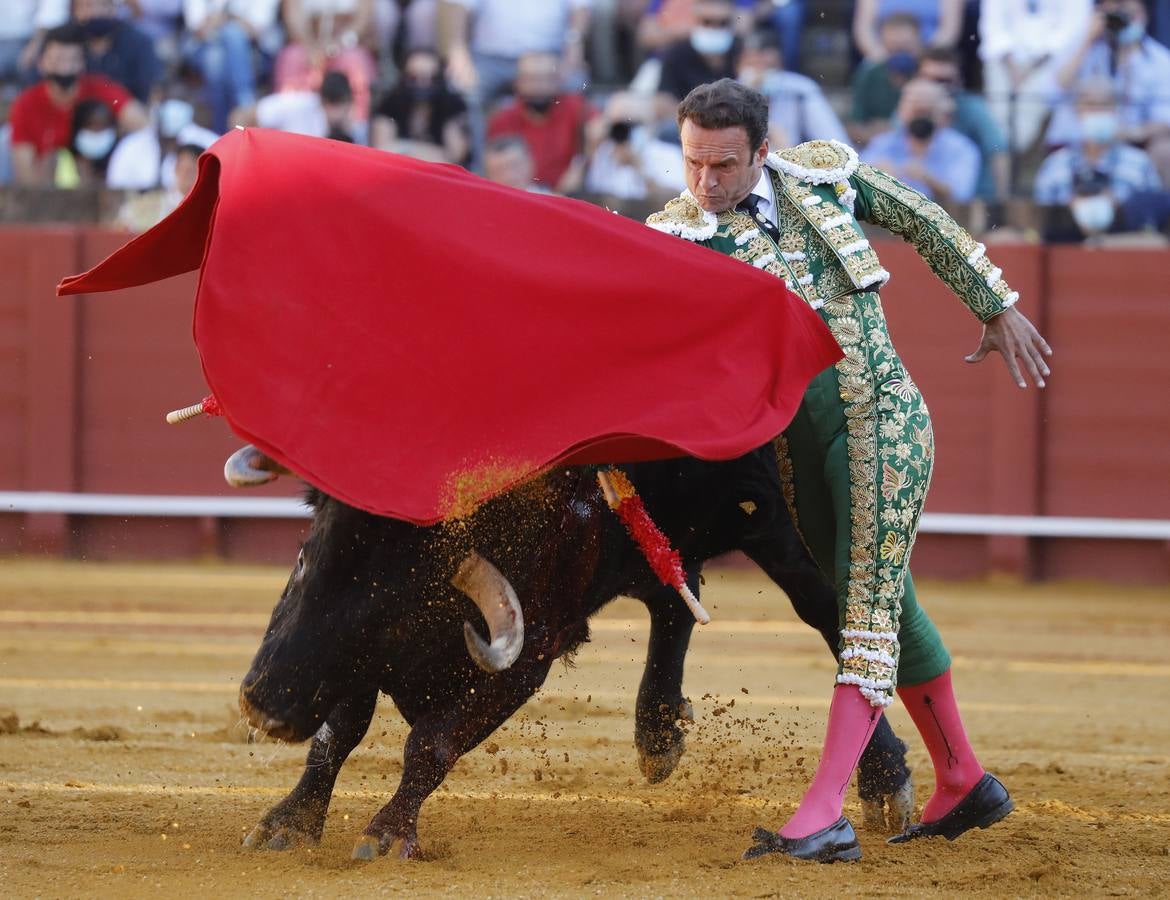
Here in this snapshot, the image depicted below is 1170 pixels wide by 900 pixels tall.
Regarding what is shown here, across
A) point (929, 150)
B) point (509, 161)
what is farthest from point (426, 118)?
point (929, 150)

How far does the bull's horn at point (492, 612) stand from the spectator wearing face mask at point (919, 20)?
5.55 m

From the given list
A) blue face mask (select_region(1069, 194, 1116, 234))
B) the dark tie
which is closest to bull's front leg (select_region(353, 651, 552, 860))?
the dark tie

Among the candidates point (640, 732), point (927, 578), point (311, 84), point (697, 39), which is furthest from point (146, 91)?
point (640, 732)

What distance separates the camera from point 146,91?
26.9 ft

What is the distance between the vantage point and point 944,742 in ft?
10.5

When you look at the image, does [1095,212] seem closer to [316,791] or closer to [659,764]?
[659,764]

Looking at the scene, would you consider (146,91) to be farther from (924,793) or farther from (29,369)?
(924,793)

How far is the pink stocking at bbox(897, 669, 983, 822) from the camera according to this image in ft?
10.5

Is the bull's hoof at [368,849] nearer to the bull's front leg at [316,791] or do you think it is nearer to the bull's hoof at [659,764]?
the bull's front leg at [316,791]

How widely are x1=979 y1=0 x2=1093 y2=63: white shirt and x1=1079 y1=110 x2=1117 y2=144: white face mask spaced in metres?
0.36

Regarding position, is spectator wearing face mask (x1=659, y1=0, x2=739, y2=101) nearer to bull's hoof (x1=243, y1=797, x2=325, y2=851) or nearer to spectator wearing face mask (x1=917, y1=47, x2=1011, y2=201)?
spectator wearing face mask (x1=917, y1=47, x2=1011, y2=201)

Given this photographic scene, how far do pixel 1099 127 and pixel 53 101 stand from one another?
4776 mm

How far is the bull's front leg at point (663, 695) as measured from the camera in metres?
3.69

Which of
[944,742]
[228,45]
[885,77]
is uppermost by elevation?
[228,45]
